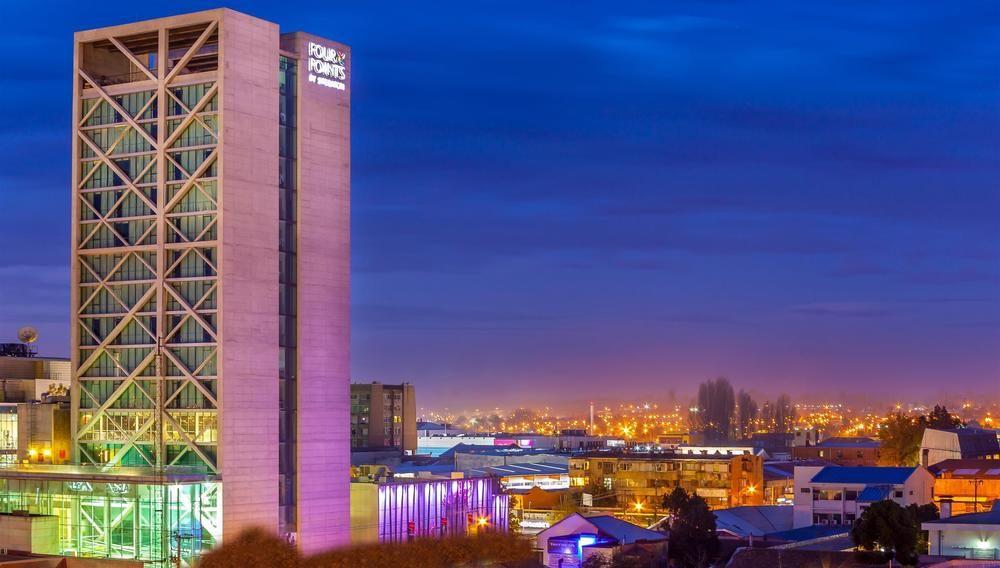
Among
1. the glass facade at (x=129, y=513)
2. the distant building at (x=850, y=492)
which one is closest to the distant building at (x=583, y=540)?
A: the distant building at (x=850, y=492)

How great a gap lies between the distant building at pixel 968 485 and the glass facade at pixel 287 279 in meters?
73.7

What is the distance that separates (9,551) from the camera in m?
109

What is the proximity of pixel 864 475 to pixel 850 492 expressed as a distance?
3.74m

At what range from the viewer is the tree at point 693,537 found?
428 ft

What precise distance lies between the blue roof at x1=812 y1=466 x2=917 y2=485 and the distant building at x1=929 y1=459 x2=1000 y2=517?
4.88m

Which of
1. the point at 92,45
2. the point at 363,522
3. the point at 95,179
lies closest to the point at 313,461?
the point at 363,522

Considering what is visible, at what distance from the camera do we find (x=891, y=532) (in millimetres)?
109875

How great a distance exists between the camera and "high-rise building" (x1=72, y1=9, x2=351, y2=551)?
118 m

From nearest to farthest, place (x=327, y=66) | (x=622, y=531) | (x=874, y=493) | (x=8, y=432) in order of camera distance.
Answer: (x=327, y=66)
(x=622, y=531)
(x=8, y=432)
(x=874, y=493)

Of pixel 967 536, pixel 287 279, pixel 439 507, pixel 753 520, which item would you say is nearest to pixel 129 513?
pixel 287 279

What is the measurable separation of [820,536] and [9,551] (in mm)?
72512

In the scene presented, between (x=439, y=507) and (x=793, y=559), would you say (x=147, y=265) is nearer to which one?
(x=439, y=507)

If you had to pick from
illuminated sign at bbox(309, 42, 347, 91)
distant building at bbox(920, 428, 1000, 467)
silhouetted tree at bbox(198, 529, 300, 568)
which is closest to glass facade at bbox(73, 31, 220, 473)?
illuminated sign at bbox(309, 42, 347, 91)

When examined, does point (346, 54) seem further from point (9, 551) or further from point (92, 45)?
point (9, 551)
